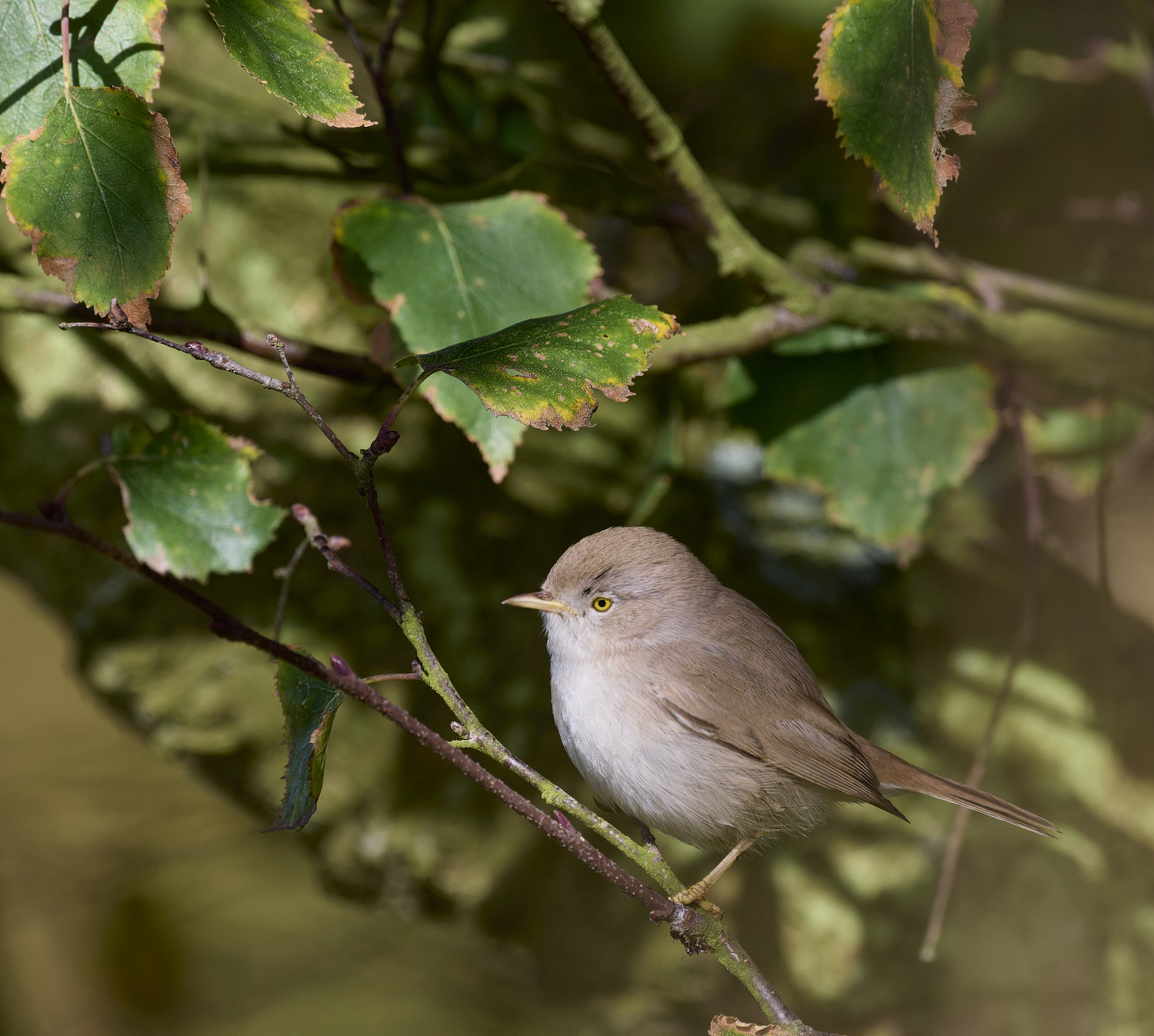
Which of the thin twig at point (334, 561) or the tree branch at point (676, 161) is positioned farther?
the tree branch at point (676, 161)

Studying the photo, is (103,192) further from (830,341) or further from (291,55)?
(830,341)

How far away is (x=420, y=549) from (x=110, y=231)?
0.98 metres

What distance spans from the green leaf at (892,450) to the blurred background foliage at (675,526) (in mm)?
47

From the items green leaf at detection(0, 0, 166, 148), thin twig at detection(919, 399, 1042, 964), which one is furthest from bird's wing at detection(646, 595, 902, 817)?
green leaf at detection(0, 0, 166, 148)

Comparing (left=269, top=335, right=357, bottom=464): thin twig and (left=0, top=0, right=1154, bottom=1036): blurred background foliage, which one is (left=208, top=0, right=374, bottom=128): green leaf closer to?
(left=269, top=335, right=357, bottom=464): thin twig

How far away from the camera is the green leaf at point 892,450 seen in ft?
4.93

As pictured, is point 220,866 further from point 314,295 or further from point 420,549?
point 314,295

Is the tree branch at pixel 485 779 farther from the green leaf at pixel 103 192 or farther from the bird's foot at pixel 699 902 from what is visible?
the green leaf at pixel 103 192

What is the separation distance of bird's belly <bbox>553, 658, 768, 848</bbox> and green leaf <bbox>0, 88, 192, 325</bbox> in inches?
25.0

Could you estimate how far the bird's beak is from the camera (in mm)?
1158

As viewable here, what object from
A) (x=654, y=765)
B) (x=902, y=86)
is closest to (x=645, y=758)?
(x=654, y=765)

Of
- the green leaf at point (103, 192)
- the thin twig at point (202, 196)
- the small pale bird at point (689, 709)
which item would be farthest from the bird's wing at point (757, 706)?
the thin twig at point (202, 196)

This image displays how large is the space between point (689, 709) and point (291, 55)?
81cm

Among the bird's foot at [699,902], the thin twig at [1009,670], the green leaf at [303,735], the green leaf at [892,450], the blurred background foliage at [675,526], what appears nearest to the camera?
the green leaf at [303,735]
